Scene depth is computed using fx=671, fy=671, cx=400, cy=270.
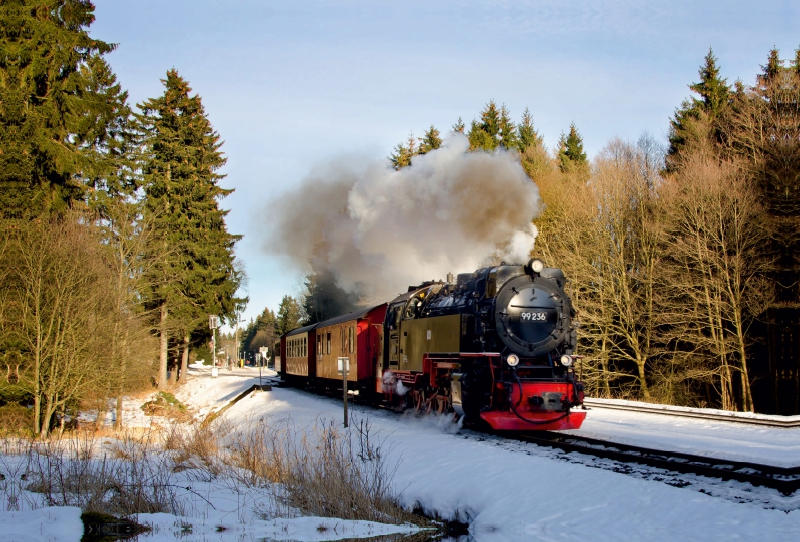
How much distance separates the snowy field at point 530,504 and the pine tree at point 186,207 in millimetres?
22842

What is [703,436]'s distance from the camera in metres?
11.2

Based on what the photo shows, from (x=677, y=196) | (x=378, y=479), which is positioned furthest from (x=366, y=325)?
(x=677, y=196)

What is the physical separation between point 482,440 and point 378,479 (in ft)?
10.2

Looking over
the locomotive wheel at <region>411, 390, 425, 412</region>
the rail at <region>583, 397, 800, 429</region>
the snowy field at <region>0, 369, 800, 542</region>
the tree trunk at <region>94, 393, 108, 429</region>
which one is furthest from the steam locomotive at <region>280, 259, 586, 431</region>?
the tree trunk at <region>94, 393, 108, 429</region>

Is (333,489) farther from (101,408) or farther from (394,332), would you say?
(101,408)

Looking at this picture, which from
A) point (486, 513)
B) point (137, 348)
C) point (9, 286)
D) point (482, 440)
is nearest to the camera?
point (486, 513)

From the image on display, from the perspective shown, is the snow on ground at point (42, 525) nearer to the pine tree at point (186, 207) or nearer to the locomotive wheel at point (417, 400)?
the locomotive wheel at point (417, 400)

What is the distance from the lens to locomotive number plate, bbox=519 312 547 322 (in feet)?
38.2

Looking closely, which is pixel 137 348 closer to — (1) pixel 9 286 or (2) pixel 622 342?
(1) pixel 9 286

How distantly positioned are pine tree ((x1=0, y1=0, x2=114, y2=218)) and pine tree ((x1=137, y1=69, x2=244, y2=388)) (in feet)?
39.4

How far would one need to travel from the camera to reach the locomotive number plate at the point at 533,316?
11.6 m

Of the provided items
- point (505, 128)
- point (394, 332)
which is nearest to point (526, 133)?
point (505, 128)

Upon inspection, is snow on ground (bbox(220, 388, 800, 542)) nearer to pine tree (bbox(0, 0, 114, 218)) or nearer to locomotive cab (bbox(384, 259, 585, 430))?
locomotive cab (bbox(384, 259, 585, 430))

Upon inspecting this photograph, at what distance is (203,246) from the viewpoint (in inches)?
1289
